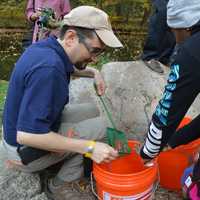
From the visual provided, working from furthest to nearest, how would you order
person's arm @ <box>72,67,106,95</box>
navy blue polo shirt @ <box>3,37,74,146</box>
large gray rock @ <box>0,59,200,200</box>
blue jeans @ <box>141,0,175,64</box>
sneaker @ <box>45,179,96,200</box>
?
blue jeans @ <box>141,0,175,64</box>
large gray rock @ <box>0,59,200,200</box>
person's arm @ <box>72,67,106,95</box>
sneaker @ <box>45,179,96,200</box>
navy blue polo shirt @ <box>3,37,74,146</box>

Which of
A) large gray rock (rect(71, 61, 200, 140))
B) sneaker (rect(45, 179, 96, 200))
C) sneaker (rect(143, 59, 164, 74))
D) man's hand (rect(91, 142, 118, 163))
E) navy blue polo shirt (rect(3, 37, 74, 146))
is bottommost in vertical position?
sneaker (rect(45, 179, 96, 200))

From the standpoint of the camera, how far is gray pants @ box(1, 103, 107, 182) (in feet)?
8.77

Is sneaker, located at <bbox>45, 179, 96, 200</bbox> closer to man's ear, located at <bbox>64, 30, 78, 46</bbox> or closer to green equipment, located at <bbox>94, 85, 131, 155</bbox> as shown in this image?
green equipment, located at <bbox>94, 85, 131, 155</bbox>

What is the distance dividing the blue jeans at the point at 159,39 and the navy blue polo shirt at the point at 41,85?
2109mm

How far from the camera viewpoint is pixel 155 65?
13.7 ft

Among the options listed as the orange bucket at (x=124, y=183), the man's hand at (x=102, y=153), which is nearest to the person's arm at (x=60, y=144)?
the man's hand at (x=102, y=153)

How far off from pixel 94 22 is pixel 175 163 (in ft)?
3.72

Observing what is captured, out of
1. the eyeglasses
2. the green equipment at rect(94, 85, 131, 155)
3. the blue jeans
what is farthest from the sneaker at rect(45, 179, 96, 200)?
the blue jeans

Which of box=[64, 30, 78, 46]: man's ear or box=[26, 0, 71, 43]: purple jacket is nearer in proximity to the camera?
box=[64, 30, 78, 46]: man's ear

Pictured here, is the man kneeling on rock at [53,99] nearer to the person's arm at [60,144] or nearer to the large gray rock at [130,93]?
the person's arm at [60,144]

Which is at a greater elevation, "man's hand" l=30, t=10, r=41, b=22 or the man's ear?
the man's ear

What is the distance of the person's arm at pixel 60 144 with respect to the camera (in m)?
2.30

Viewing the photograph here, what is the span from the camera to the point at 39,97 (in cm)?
224

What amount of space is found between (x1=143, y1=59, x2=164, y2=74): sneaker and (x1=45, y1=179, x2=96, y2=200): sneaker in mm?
1643
